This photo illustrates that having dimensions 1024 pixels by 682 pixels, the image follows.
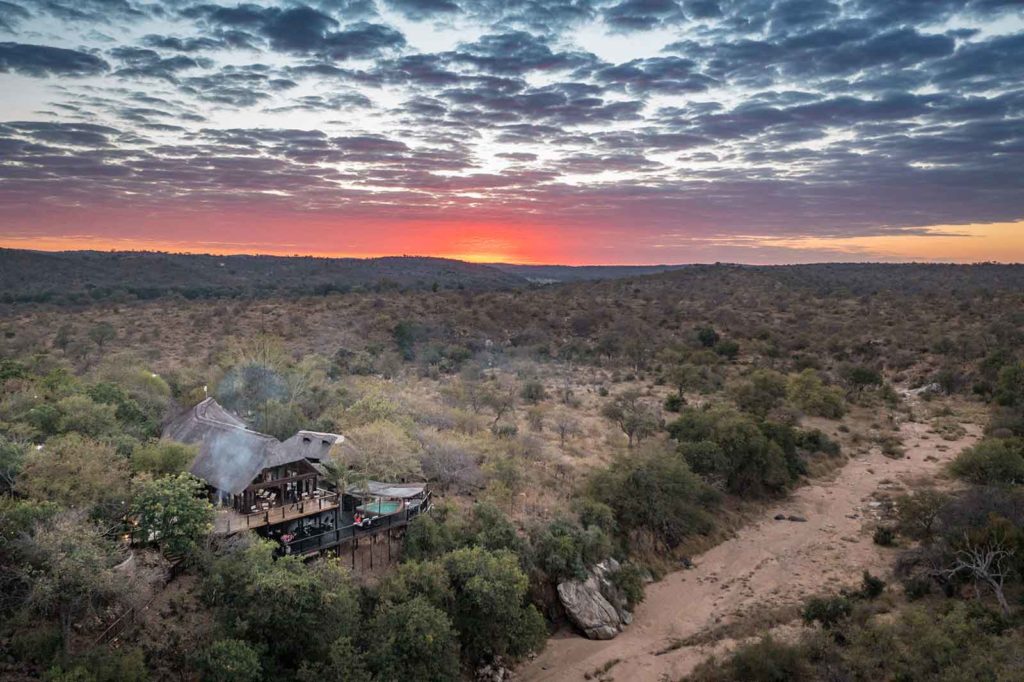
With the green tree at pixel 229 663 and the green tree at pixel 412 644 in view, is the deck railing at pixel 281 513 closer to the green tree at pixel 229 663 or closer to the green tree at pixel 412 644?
the green tree at pixel 229 663

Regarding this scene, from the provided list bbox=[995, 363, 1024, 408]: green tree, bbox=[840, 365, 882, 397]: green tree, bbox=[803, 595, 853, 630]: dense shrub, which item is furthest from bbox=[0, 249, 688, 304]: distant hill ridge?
bbox=[803, 595, 853, 630]: dense shrub

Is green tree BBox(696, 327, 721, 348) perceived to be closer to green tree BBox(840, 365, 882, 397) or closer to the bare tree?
green tree BBox(840, 365, 882, 397)

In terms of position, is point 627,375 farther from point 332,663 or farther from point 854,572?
point 332,663

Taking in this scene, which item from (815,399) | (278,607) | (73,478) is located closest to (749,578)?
(278,607)

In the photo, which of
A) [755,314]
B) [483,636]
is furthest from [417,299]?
[483,636]

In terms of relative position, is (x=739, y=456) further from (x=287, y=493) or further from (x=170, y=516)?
(x=170, y=516)

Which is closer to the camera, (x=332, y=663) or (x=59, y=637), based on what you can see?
(x=59, y=637)

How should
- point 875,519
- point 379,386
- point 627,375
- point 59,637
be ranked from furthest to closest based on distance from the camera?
point 627,375 → point 379,386 → point 875,519 → point 59,637
